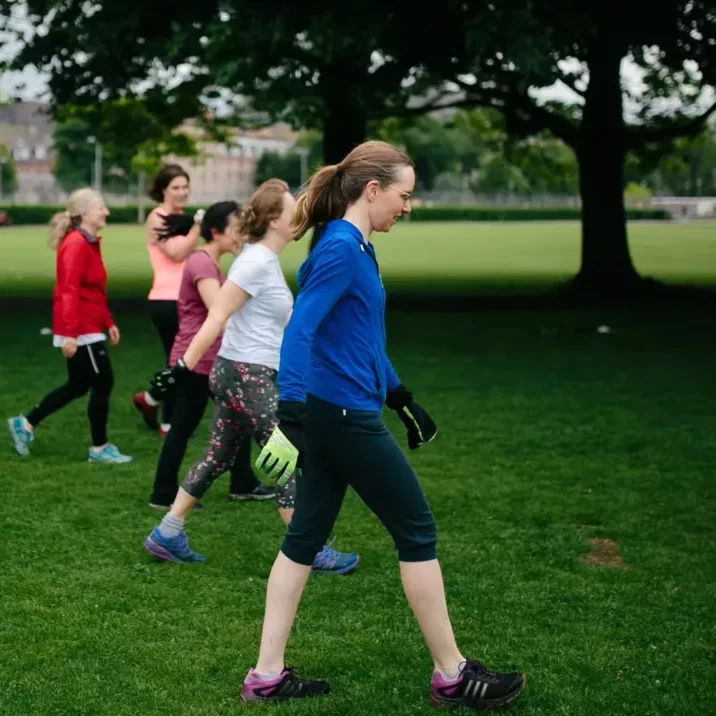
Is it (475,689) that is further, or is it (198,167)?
(198,167)

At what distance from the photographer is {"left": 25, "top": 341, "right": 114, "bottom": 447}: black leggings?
8336mm

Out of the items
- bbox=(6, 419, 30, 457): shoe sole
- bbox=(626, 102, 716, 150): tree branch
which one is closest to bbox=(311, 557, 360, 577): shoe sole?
bbox=(6, 419, 30, 457): shoe sole

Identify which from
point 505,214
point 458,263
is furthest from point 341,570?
point 505,214

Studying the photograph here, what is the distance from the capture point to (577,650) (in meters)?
4.96

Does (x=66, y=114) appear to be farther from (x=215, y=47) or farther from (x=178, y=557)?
(x=178, y=557)

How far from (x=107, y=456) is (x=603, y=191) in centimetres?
1799

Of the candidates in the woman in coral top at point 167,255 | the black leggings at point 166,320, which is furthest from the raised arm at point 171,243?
the black leggings at point 166,320

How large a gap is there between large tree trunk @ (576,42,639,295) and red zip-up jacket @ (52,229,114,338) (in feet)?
55.8

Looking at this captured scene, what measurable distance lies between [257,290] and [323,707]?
2110 mm

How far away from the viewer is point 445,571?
6.04m

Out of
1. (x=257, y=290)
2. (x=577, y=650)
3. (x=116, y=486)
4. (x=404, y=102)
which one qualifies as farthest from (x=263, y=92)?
(x=577, y=650)

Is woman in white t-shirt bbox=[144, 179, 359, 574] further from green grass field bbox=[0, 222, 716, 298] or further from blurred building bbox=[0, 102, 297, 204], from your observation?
blurred building bbox=[0, 102, 297, 204]

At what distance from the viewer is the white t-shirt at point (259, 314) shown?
579 cm

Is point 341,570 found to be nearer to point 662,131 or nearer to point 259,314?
point 259,314
